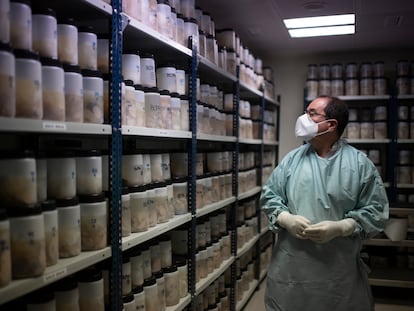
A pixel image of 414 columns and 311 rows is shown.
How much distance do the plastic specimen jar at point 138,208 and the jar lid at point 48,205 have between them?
0.55m

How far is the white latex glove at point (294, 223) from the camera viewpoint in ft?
7.77

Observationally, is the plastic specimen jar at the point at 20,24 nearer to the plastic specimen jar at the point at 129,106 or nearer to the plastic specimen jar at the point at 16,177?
the plastic specimen jar at the point at 16,177

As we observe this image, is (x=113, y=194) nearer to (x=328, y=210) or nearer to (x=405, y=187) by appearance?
(x=328, y=210)

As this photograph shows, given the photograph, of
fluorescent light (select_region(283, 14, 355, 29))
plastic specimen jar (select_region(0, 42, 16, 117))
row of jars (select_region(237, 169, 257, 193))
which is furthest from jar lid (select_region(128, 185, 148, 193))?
fluorescent light (select_region(283, 14, 355, 29))

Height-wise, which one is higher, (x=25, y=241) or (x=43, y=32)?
(x=43, y=32)

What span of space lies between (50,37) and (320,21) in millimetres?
3195

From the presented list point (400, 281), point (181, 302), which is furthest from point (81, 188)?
point (400, 281)

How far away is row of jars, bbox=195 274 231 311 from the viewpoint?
300 cm

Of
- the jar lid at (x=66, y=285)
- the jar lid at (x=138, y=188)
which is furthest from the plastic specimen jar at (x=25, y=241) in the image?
the jar lid at (x=138, y=188)

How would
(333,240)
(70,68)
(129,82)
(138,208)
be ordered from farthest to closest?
(333,240) → (138,208) → (129,82) → (70,68)

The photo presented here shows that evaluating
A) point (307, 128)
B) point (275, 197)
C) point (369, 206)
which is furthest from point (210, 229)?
point (369, 206)

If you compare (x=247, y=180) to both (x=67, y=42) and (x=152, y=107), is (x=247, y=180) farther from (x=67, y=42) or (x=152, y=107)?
(x=67, y=42)

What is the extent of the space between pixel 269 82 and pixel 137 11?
338cm

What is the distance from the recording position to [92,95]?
5.26 ft
